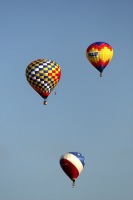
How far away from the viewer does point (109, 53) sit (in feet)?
348

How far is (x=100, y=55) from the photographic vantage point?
105062 mm

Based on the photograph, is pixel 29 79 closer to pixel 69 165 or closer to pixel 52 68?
pixel 52 68

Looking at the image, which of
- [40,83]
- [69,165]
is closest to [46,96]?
[40,83]

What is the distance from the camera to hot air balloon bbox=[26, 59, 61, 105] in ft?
326

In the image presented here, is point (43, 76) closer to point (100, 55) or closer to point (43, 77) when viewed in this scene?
point (43, 77)

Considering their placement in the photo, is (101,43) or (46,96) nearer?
(46,96)

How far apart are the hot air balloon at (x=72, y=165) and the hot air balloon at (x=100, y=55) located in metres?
12.1

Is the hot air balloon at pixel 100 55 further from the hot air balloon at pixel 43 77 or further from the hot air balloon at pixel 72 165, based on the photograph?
the hot air balloon at pixel 72 165

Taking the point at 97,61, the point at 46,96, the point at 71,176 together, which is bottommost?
the point at 71,176

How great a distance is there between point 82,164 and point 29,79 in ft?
38.1

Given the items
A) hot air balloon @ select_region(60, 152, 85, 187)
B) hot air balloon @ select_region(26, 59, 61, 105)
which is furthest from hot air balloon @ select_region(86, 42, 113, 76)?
hot air balloon @ select_region(60, 152, 85, 187)

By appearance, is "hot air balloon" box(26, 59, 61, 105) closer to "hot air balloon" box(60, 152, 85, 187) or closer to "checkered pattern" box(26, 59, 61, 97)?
"checkered pattern" box(26, 59, 61, 97)

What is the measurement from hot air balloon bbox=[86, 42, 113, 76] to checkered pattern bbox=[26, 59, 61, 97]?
6.72 metres

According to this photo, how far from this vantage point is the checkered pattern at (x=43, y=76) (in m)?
99.4
